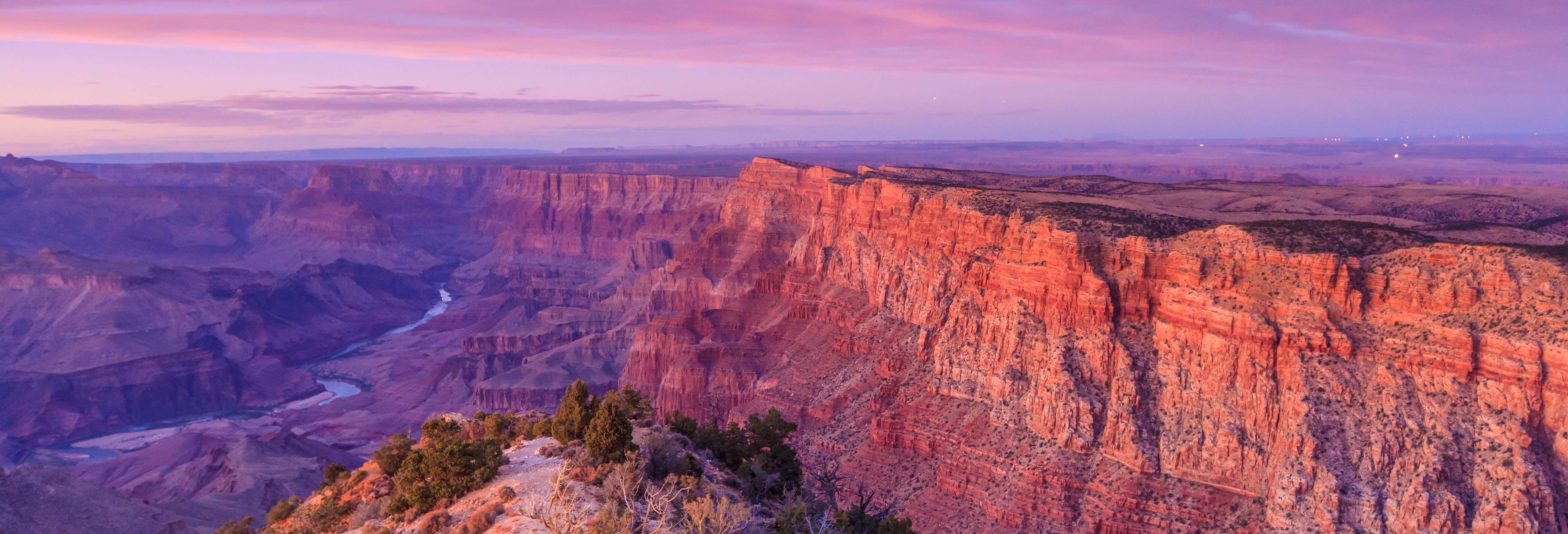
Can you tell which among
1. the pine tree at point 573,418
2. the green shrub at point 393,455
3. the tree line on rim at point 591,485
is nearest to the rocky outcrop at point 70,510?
the tree line on rim at point 591,485

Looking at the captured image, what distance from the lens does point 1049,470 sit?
136ft

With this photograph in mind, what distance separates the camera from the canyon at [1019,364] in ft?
110

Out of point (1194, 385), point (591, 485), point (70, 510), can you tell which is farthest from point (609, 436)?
point (70, 510)

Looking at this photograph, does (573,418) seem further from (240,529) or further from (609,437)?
(240,529)

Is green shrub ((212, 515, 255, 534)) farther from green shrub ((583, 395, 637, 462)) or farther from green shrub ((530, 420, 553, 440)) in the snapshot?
green shrub ((583, 395, 637, 462))

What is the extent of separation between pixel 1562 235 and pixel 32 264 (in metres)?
180

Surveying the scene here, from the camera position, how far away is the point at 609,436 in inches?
1030

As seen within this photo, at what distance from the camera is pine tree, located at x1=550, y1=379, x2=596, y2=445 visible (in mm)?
28312

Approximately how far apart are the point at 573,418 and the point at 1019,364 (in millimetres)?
26582

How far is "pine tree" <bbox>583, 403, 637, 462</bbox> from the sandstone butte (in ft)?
71.1

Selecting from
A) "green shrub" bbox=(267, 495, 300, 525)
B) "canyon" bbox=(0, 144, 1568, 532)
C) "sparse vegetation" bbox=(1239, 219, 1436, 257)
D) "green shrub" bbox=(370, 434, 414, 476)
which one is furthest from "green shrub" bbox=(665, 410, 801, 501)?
"sparse vegetation" bbox=(1239, 219, 1436, 257)

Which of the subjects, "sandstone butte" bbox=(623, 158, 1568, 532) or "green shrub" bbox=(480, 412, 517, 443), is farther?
"sandstone butte" bbox=(623, 158, 1568, 532)

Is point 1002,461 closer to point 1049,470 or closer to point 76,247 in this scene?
point 1049,470

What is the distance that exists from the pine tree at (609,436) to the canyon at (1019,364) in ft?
71.5
